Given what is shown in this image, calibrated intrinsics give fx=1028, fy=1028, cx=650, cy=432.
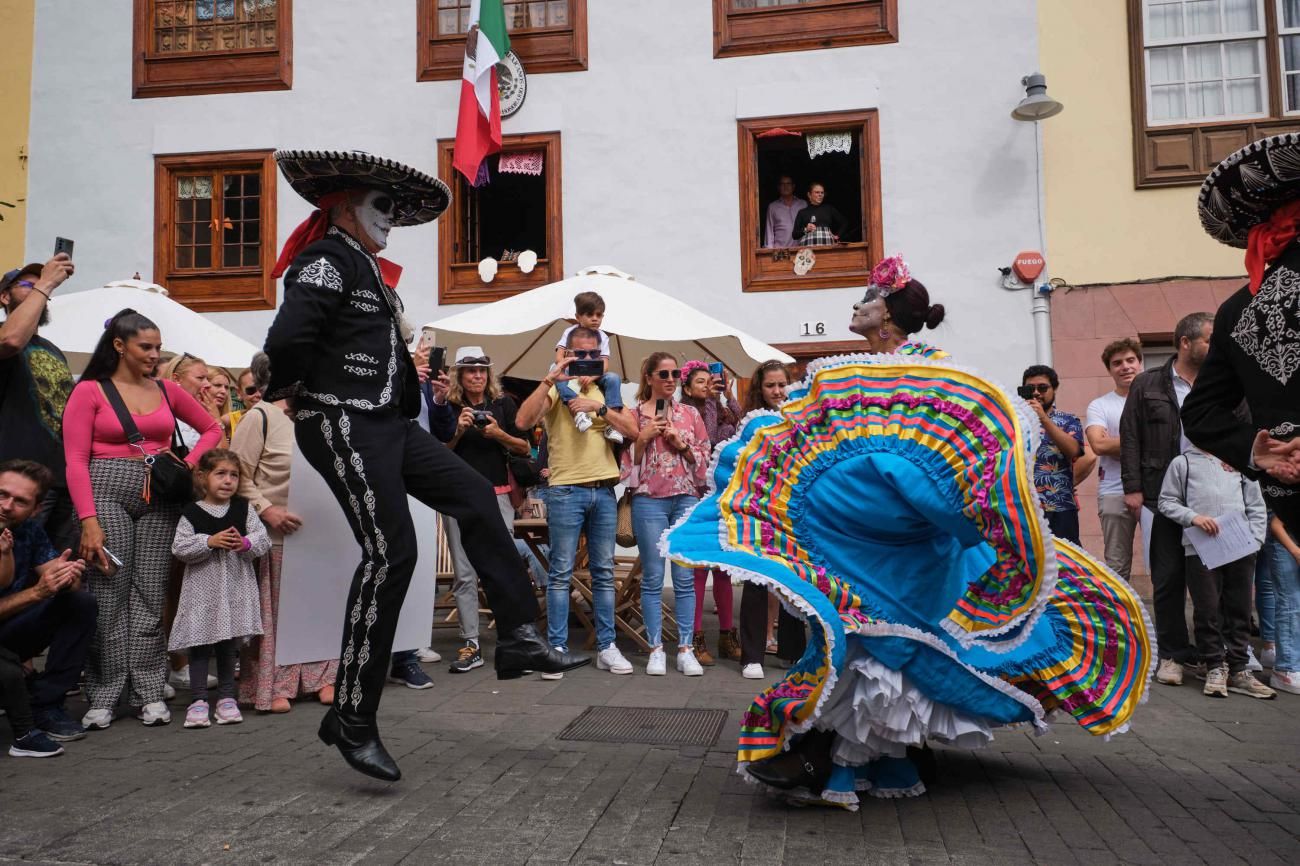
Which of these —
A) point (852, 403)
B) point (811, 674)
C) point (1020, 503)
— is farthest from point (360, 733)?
point (1020, 503)

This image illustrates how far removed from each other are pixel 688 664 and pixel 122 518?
11.1 ft

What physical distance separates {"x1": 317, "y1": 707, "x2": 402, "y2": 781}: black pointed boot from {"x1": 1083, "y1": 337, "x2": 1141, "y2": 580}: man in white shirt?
530 cm

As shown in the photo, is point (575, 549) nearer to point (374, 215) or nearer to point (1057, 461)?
point (374, 215)

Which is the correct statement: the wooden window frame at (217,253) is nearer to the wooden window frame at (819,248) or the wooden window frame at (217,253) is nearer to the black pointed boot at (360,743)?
the wooden window frame at (819,248)

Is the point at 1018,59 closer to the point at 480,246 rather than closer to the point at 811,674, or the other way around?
the point at 480,246

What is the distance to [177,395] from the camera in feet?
18.3

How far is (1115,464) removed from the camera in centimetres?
718

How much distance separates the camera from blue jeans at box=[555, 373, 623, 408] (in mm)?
6754

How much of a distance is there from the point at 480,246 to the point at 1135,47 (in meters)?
8.35

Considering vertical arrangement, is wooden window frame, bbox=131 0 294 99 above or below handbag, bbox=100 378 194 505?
above

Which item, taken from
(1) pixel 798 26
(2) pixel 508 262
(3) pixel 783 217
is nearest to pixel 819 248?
(3) pixel 783 217

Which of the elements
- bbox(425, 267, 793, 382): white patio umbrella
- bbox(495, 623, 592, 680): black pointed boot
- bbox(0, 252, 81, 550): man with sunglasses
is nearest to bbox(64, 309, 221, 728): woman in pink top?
bbox(0, 252, 81, 550): man with sunglasses

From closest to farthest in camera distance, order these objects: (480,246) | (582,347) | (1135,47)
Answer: (582,347) < (1135,47) < (480,246)

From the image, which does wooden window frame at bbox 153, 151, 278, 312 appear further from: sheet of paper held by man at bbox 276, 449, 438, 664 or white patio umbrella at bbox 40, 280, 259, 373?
sheet of paper held by man at bbox 276, 449, 438, 664
